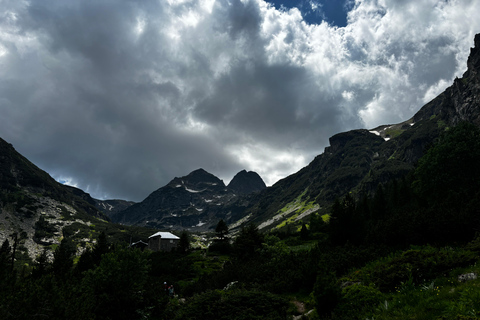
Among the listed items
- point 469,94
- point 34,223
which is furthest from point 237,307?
point 469,94

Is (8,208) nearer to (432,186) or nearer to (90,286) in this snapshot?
(90,286)

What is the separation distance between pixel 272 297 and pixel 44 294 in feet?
41.1

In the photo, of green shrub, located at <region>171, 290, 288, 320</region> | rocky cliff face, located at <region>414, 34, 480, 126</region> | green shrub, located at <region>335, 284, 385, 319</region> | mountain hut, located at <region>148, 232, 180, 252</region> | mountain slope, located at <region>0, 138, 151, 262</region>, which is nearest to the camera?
green shrub, located at <region>335, 284, 385, 319</region>

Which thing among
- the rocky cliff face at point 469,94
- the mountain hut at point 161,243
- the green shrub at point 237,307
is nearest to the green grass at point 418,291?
the green shrub at point 237,307

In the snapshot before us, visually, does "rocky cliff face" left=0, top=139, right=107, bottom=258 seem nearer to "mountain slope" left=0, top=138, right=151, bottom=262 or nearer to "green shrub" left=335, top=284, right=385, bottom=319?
"mountain slope" left=0, top=138, right=151, bottom=262

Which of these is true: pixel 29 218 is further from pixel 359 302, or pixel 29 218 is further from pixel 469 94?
pixel 469 94

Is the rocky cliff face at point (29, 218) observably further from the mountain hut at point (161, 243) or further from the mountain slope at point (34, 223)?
the mountain hut at point (161, 243)

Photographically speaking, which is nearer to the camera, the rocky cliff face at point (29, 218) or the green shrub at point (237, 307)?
the green shrub at point (237, 307)

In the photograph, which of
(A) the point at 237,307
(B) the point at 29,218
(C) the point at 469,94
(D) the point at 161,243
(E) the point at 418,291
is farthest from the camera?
(B) the point at 29,218

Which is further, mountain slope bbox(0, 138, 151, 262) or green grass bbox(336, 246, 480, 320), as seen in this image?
mountain slope bbox(0, 138, 151, 262)

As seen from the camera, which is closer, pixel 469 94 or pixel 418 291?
pixel 418 291

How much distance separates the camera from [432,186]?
3769cm

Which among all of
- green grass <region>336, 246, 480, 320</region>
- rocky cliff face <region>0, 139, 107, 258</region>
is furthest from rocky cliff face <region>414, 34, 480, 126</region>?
rocky cliff face <region>0, 139, 107, 258</region>

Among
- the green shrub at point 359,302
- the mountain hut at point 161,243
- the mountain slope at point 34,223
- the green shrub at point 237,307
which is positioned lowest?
the green shrub at point 359,302
